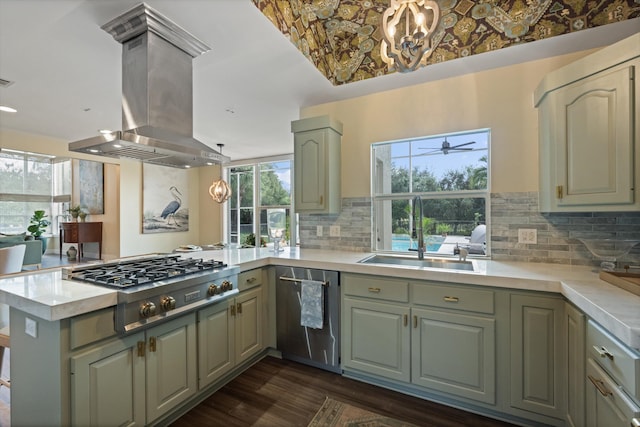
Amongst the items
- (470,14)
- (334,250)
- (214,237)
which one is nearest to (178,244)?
(214,237)

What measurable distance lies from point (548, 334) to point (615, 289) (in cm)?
41

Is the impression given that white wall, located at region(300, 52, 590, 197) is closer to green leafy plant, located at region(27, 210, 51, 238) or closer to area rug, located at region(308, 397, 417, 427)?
area rug, located at region(308, 397, 417, 427)

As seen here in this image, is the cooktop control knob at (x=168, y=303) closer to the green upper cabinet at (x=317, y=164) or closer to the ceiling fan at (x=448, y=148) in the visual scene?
the green upper cabinet at (x=317, y=164)

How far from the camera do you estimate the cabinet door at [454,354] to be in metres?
1.82

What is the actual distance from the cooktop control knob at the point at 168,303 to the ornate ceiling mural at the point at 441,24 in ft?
5.88

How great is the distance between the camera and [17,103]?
121 inches

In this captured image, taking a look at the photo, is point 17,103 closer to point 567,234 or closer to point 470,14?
point 470,14

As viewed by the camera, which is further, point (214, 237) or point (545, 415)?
point (214, 237)

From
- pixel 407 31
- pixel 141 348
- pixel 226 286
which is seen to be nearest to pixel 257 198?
pixel 226 286

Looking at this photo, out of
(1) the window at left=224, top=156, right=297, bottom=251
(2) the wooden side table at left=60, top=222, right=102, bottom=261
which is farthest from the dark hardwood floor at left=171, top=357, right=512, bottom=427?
(2) the wooden side table at left=60, top=222, right=102, bottom=261

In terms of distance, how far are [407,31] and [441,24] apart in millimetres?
1335

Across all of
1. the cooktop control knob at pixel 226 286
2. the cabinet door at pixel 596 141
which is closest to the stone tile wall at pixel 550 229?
the cabinet door at pixel 596 141

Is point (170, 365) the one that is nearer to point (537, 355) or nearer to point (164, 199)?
point (537, 355)

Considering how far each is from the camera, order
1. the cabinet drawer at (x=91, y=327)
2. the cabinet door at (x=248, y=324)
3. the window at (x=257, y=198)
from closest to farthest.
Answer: the cabinet drawer at (x=91, y=327), the cabinet door at (x=248, y=324), the window at (x=257, y=198)
